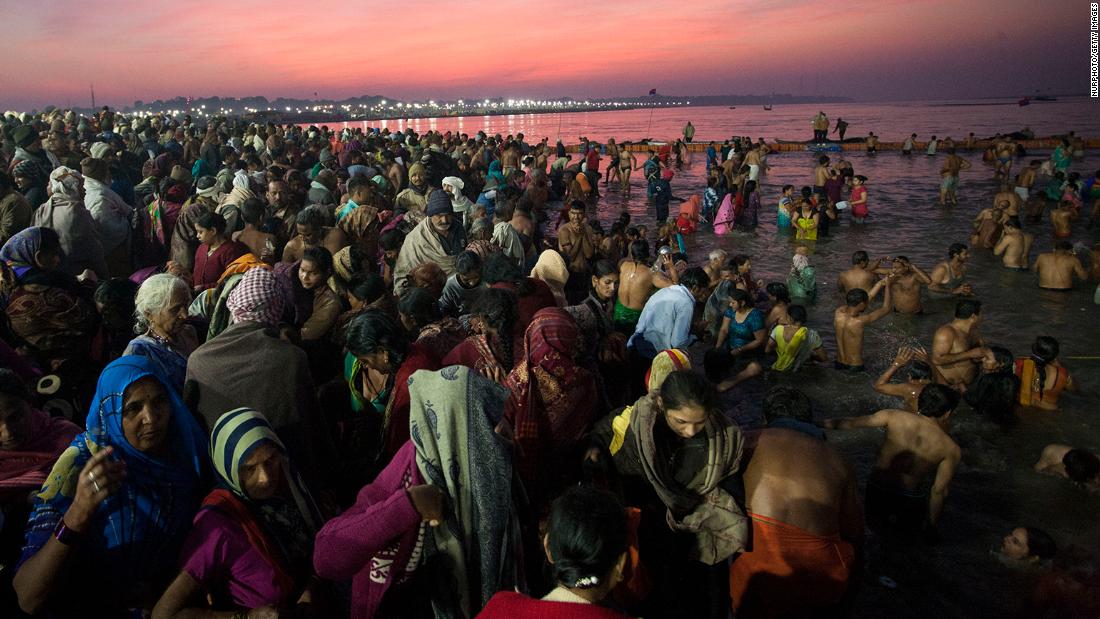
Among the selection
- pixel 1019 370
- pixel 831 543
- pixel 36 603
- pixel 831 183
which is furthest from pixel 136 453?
pixel 831 183

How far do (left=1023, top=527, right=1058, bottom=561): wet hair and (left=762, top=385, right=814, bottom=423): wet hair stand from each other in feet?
5.67

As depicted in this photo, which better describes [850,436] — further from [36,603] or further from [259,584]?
[36,603]

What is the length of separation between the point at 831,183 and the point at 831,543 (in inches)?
541

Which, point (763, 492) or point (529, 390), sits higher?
point (529, 390)

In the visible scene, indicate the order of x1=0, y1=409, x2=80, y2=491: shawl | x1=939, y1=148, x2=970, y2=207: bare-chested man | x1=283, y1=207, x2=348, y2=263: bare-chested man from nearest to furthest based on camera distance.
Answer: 1. x1=0, y1=409, x2=80, y2=491: shawl
2. x1=283, y1=207, x2=348, y2=263: bare-chested man
3. x1=939, y1=148, x2=970, y2=207: bare-chested man

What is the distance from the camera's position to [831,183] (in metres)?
14.5

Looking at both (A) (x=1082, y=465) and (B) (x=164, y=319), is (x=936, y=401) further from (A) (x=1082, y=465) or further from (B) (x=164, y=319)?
(B) (x=164, y=319)

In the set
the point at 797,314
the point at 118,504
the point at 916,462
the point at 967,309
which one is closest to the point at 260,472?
the point at 118,504

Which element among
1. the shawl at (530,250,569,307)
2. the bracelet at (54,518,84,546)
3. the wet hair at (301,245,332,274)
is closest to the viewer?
the bracelet at (54,518,84,546)

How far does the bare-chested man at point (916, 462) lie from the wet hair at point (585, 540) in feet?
10.0

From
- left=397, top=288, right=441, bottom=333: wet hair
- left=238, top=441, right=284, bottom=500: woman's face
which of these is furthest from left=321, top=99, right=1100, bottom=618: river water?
left=238, top=441, right=284, bottom=500: woman's face

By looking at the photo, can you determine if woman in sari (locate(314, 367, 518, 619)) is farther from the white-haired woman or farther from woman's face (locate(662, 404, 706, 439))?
the white-haired woman

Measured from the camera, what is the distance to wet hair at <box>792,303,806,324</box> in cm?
628

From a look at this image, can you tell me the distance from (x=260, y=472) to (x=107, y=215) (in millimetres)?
5067
